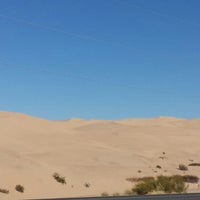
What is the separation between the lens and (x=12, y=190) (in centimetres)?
4394

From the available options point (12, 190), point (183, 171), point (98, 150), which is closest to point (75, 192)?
point (12, 190)

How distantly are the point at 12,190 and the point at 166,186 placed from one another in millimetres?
11715

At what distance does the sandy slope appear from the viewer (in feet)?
160

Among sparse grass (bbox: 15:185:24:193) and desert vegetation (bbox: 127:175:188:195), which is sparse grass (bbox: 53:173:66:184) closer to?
sparse grass (bbox: 15:185:24:193)

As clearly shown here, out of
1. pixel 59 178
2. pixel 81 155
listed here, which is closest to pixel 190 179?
pixel 81 155

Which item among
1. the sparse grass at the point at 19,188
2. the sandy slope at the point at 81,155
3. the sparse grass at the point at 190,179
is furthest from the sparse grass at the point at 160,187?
the sparse grass at the point at 190,179

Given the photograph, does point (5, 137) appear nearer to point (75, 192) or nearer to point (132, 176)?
point (132, 176)

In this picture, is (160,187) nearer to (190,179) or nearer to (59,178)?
(59,178)

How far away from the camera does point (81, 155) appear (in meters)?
69.3

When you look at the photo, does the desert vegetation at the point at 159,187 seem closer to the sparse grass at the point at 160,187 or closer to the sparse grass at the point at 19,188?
the sparse grass at the point at 160,187

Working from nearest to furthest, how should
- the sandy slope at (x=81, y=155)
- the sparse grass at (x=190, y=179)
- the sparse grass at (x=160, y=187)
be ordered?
the sparse grass at (x=160, y=187)
the sandy slope at (x=81, y=155)
the sparse grass at (x=190, y=179)

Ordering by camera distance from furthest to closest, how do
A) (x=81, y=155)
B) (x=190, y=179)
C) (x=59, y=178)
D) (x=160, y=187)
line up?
(x=81, y=155)
(x=190, y=179)
(x=59, y=178)
(x=160, y=187)

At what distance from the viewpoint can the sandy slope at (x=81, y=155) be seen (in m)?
48.6

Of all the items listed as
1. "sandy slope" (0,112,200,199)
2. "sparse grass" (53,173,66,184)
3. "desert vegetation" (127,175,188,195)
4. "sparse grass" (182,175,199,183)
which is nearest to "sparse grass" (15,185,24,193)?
"sandy slope" (0,112,200,199)
